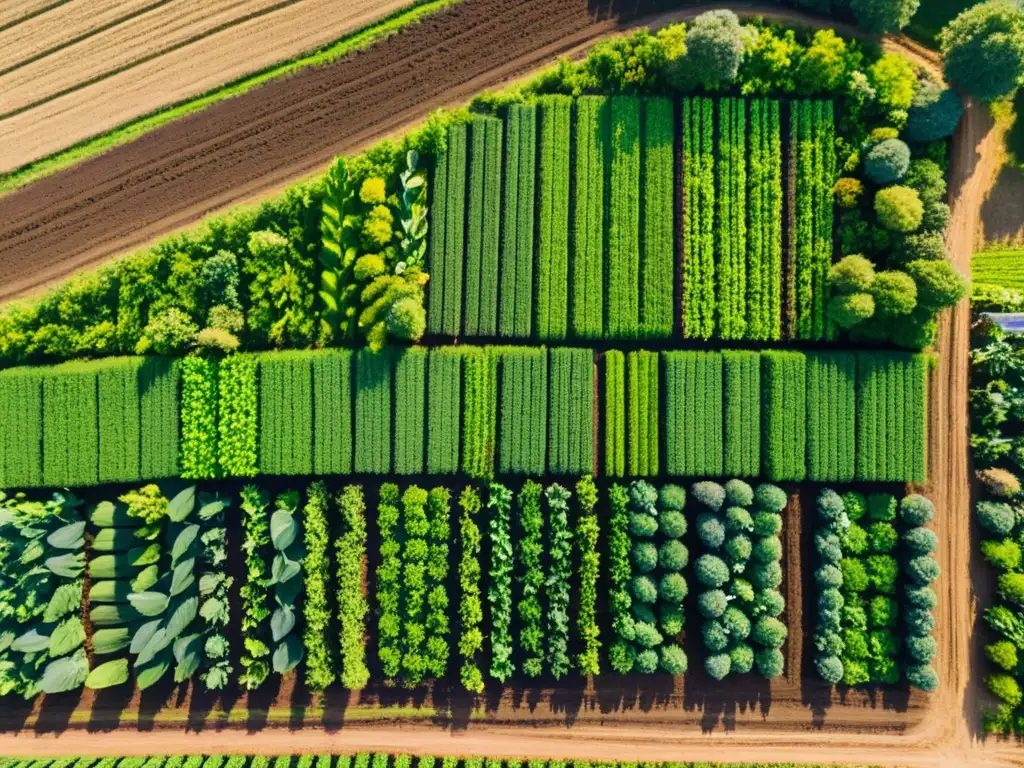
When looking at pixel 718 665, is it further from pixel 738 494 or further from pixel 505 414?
pixel 505 414

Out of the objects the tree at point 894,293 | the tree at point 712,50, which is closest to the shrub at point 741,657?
the tree at point 894,293

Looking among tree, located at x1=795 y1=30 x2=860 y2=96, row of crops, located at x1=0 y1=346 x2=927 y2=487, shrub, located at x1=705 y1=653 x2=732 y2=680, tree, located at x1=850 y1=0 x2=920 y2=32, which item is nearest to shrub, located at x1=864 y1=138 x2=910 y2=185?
tree, located at x1=795 y1=30 x2=860 y2=96

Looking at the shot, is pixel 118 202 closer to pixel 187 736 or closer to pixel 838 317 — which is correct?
pixel 187 736

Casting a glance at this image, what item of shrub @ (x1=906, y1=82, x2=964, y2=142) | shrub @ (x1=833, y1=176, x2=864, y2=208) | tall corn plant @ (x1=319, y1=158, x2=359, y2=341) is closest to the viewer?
shrub @ (x1=906, y1=82, x2=964, y2=142)

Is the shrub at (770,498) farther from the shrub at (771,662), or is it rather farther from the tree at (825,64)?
the tree at (825,64)

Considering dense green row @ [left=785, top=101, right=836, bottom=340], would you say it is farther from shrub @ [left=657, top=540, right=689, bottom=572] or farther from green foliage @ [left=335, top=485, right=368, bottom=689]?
green foliage @ [left=335, top=485, right=368, bottom=689]

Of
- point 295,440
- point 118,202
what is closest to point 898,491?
point 295,440
